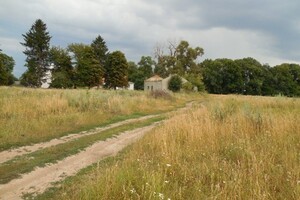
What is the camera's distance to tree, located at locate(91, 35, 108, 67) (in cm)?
7444

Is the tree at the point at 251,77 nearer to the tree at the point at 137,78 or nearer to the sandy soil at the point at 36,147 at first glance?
the tree at the point at 137,78

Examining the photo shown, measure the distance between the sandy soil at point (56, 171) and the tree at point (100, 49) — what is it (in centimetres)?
6553

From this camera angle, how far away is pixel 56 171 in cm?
690

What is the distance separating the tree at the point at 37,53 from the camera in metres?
67.9

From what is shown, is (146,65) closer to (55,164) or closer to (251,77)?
(251,77)

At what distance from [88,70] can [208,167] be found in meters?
63.5

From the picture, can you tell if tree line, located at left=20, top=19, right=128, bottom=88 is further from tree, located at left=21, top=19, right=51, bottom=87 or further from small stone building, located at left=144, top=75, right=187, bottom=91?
small stone building, located at left=144, top=75, right=187, bottom=91

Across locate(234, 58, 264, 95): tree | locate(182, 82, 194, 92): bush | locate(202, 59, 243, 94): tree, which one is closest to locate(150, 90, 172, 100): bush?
locate(182, 82, 194, 92): bush

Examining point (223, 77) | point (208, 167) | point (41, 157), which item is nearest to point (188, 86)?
point (223, 77)

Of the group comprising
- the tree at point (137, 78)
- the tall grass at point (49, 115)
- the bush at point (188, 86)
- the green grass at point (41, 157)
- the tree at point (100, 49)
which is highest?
the tree at point (100, 49)

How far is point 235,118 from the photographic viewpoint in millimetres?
9680

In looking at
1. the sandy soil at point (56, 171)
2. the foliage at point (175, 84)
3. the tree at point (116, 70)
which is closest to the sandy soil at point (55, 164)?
the sandy soil at point (56, 171)

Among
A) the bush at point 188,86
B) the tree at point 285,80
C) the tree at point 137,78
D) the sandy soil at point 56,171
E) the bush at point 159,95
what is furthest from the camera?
the tree at point 137,78

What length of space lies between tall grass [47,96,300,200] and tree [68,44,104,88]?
60.5 metres
